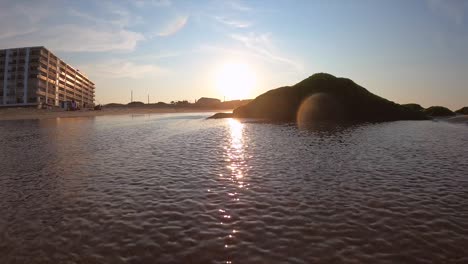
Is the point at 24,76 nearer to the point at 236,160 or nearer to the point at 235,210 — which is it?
the point at 236,160

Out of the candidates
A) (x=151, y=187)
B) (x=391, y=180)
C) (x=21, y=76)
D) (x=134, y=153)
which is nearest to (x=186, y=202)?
(x=151, y=187)

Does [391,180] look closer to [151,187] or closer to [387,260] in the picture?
[387,260]

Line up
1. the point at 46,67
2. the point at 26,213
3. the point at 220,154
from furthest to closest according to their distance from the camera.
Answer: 1. the point at 46,67
2. the point at 220,154
3. the point at 26,213

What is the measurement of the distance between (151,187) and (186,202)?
2.76 m

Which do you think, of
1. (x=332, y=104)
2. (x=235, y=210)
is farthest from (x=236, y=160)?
(x=332, y=104)

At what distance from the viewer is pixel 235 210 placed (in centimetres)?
1038

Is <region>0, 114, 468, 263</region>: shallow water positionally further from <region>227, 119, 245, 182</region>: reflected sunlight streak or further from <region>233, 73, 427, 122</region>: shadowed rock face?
<region>233, 73, 427, 122</region>: shadowed rock face

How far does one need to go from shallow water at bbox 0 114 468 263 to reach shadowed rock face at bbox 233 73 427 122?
4610 cm

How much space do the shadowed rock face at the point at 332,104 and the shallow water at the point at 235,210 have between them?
1815 inches

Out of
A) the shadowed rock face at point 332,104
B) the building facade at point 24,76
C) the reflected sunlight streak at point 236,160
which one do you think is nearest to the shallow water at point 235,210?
the reflected sunlight streak at point 236,160

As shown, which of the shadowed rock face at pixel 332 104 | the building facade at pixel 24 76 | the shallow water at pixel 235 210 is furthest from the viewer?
the building facade at pixel 24 76

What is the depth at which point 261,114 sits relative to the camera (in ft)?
249

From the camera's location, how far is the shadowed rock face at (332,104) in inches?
2554

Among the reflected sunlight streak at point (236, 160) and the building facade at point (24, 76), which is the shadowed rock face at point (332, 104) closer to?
the reflected sunlight streak at point (236, 160)
